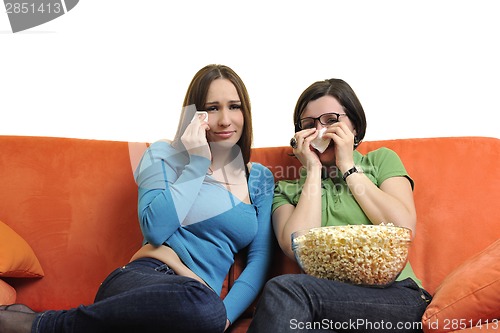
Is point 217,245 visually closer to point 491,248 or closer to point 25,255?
point 25,255

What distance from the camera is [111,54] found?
2.47m

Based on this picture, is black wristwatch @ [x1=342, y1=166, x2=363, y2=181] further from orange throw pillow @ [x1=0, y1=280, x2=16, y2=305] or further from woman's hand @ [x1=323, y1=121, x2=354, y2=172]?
orange throw pillow @ [x1=0, y1=280, x2=16, y2=305]

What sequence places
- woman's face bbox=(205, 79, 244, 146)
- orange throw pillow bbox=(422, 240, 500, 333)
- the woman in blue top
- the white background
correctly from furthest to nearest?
1. the white background
2. woman's face bbox=(205, 79, 244, 146)
3. the woman in blue top
4. orange throw pillow bbox=(422, 240, 500, 333)

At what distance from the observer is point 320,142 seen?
6.33 ft

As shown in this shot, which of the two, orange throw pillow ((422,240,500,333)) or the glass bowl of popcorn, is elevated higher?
the glass bowl of popcorn

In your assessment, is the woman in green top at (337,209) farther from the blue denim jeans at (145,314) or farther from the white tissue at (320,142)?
the blue denim jeans at (145,314)

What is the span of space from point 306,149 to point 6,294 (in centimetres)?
110

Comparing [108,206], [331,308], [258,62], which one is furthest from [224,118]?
[331,308]

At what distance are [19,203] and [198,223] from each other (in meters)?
0.71

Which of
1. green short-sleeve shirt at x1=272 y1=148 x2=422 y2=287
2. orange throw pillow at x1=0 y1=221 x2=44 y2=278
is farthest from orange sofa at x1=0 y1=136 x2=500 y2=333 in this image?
green short-sleeve shirt at x1=272 y1=148 x2=422 y2=287

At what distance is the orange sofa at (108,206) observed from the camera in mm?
1894

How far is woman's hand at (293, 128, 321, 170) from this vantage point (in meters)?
1.91

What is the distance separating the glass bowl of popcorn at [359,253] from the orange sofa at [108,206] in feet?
1.55

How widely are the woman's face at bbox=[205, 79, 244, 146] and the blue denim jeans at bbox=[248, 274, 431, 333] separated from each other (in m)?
0.67
